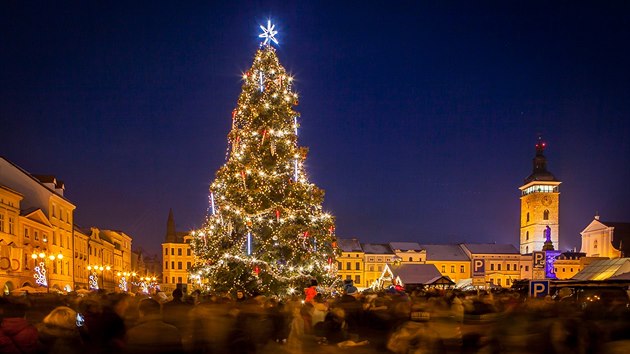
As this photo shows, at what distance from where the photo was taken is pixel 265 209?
2225 cm

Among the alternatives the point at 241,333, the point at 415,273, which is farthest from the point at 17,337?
the point at 415,273

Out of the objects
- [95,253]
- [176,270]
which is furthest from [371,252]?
[95,253]

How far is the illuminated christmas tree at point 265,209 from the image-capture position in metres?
22.0

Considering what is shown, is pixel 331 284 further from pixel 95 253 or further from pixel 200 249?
pixel 95 253

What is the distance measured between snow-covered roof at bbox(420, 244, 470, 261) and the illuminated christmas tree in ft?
278

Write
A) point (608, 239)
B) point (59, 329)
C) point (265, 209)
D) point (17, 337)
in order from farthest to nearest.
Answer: point (608, 239) → point (265, 209) → point (59, 329) → point (17, 337)

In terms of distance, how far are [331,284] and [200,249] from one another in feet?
17.5

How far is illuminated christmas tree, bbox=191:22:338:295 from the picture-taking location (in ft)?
72.3

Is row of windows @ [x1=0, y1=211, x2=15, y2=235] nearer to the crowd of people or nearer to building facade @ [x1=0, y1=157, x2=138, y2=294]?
building facade @ [x1=0, y1=157, x2=138, y2=294]

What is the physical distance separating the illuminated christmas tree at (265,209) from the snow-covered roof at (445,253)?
84.8 metres

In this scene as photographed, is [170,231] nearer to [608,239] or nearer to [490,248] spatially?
[490,248]

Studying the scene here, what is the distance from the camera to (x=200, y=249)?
22969mm

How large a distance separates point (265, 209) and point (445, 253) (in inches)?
3478

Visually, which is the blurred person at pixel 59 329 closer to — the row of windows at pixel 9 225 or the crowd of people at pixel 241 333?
the crowd of people at pixel 241 333
